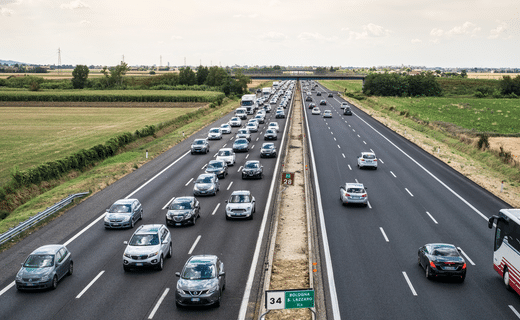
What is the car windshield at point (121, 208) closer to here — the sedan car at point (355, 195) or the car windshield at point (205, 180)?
the car windshield at point (205, 180)

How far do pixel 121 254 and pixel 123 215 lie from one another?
438 centimetres

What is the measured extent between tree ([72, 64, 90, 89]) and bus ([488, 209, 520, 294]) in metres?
178

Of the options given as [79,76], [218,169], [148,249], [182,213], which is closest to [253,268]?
[148,249]

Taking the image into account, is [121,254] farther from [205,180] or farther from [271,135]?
[271,135]

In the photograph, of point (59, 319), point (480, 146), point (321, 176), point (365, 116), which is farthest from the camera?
point (365, 116)

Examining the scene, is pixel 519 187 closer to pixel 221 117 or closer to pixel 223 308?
pixel 223 308

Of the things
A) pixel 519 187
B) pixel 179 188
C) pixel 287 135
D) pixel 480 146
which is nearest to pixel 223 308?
pixel 179 188

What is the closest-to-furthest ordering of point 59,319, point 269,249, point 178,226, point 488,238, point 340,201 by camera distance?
point 59,319
point 269,249
point 488,238
point 178,226
point 340,201

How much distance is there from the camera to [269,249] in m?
21.8

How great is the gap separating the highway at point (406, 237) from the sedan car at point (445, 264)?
0.44m

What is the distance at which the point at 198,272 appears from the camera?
57.1 ft

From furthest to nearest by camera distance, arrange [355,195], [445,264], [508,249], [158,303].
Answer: [355,195] → [445,264] → [508,249] → [158,303]

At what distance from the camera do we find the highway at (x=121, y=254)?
1681cm

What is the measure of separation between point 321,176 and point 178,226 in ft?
53.1
